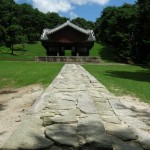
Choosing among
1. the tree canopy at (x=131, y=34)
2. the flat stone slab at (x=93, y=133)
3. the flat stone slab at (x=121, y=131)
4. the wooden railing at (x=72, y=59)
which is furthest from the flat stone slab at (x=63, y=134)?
the tree canopy at (x=131, y=34)

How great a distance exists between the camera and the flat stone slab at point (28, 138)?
453 centimetres

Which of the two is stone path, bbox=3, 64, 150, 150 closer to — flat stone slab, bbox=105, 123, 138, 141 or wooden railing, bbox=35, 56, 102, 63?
flat stone slab, bbox=105, 123, 138, 141


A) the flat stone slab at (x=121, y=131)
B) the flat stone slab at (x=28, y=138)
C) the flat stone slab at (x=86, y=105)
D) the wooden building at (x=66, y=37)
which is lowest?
the flat stone slab at (x=121, y=131)

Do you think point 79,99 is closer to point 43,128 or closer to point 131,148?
point 43,128

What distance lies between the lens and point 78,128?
552cm

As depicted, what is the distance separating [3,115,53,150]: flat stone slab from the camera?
4.53 m

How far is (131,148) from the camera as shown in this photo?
15.5ft

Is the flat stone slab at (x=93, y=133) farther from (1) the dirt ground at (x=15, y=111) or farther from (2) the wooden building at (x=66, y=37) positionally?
(2) the wooden building at (x=66, y=37)

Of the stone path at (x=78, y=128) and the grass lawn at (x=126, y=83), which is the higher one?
the stone path at (x=78, y=128)

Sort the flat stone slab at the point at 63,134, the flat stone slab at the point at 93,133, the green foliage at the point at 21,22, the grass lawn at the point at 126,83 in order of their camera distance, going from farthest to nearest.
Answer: the green foliage at the point at 21,22
the grass lawn at the point at 126,83
the flat stone slab at the point at 63,134
the flat stone slab at the point at 93,133

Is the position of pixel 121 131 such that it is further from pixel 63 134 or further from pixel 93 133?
pixel 63 134

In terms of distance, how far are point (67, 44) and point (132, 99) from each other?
35452 millimetres

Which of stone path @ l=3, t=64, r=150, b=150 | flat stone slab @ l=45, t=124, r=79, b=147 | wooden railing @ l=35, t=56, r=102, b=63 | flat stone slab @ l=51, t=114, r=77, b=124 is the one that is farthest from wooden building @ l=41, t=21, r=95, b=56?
flat stone slab @ l=45, t=124, r=79, b=147

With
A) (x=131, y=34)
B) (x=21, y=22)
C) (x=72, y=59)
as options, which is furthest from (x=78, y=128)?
(x=21, y=22)
